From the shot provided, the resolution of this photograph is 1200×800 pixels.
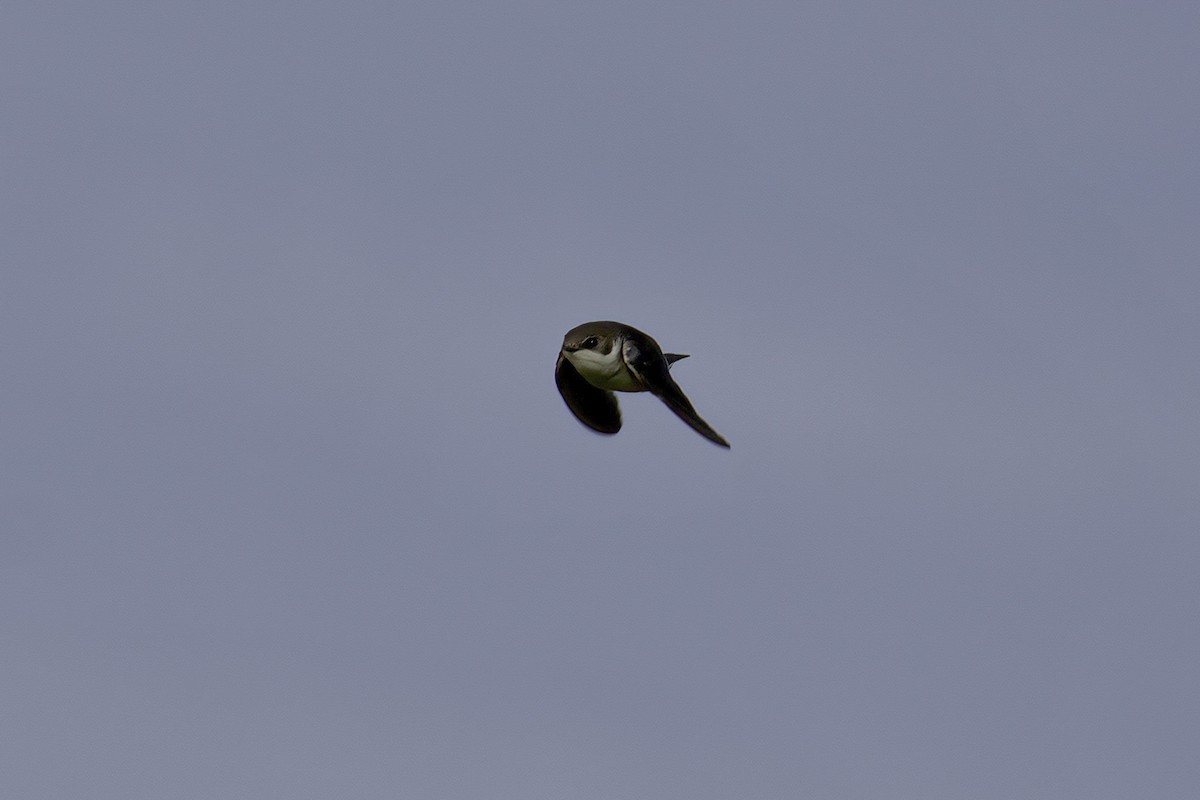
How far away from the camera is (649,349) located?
23.2 m

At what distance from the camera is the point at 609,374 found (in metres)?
23.6

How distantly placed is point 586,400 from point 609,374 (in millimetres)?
1207

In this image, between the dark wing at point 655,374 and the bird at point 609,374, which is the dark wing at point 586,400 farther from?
the dark wing at point 655,374

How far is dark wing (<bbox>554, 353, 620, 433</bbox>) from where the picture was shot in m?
24.6

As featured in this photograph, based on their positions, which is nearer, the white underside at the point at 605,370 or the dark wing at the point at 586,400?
the white underside at the point at 605,370

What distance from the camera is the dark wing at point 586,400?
24578 millimetres

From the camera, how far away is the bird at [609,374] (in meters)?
23.1

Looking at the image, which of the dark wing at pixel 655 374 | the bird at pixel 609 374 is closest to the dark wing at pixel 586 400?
the bird at pixel 609 374

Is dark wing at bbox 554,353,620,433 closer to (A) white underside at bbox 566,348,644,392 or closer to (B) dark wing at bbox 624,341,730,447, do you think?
→ (A) white underside at bbox 566,348,644,392

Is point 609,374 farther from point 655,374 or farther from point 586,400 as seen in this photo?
point 586,400

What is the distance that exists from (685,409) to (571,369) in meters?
2.20

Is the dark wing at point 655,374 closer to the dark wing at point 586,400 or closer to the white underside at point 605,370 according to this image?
the white underside at point 605,370

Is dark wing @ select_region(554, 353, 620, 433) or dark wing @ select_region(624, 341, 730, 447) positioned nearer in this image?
dark wing @ select_region(624, 341, 730, 447)

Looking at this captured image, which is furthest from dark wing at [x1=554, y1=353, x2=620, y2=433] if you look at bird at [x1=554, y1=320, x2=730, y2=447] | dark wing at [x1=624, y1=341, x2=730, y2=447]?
dark wing at [x1=624, y1=341, x2=730, y2=447]
